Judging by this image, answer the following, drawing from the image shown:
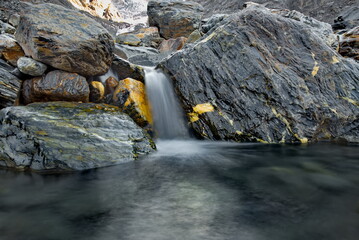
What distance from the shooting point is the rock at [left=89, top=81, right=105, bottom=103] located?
6871 millimetres

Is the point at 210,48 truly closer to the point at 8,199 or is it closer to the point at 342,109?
the point at 342,109

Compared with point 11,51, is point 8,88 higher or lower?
lower

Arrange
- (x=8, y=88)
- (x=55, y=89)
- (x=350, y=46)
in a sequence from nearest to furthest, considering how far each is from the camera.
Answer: (x=8, y=88)
(x=55, y=89)
(x=350, y=46)

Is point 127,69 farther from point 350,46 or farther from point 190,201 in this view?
point 350,46

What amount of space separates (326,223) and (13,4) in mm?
18781

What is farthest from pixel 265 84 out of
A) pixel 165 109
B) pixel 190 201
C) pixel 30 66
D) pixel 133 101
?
pixel 30 66

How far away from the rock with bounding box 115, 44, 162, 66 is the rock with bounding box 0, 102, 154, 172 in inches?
339

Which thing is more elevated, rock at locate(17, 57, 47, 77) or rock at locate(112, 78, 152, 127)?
rock at locate(17, 57, 47, 77)

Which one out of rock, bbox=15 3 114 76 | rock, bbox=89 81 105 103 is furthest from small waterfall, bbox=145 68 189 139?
rock, bbox=15 3 114 76

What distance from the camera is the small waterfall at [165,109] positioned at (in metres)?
7.10


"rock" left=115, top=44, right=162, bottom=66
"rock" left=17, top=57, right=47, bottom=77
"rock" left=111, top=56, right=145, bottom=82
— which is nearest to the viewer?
"rock" left=17, top=57, right=47, bottom=77

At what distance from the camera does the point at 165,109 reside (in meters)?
7.31

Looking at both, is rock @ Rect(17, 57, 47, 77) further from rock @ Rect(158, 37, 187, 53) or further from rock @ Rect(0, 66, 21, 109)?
rock @ Rect(158, 37, 187, 53)

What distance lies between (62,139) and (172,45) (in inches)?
514
